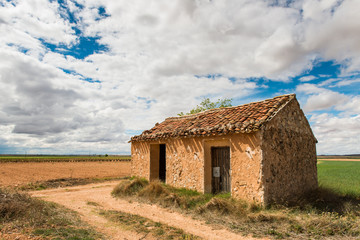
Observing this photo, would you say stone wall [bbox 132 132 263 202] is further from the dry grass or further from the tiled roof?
the dry grass

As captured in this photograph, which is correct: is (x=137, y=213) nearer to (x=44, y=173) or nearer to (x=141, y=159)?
(x=141, y=159)

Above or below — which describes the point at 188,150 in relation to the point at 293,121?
below

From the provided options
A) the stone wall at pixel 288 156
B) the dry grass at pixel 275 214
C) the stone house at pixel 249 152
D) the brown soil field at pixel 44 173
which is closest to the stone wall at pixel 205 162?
the stone house at pixel 249 152

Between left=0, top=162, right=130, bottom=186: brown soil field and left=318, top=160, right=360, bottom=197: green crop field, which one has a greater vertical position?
left=318, top=160, right=360, bottom=197: green crop field

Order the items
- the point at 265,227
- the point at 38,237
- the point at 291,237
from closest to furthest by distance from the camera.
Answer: the point at 38,237, the point at 291,237, the point at 265,227

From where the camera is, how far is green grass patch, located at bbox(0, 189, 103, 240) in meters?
4.99

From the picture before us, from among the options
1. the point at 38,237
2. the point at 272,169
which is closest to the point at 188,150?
the point at 272,169

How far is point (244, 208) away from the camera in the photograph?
7.02 meters

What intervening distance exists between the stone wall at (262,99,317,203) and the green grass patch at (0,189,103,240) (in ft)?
18.1

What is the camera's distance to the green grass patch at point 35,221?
4988 mm

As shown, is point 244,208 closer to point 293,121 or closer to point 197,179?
point 197,179

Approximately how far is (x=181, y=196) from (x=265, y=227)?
3.73 m

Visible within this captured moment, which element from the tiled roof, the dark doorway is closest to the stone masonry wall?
the dark doorway

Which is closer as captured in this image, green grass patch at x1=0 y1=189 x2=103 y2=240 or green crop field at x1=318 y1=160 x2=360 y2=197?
green grass patch at x1=0 y1=189 x2=103 y2=240
